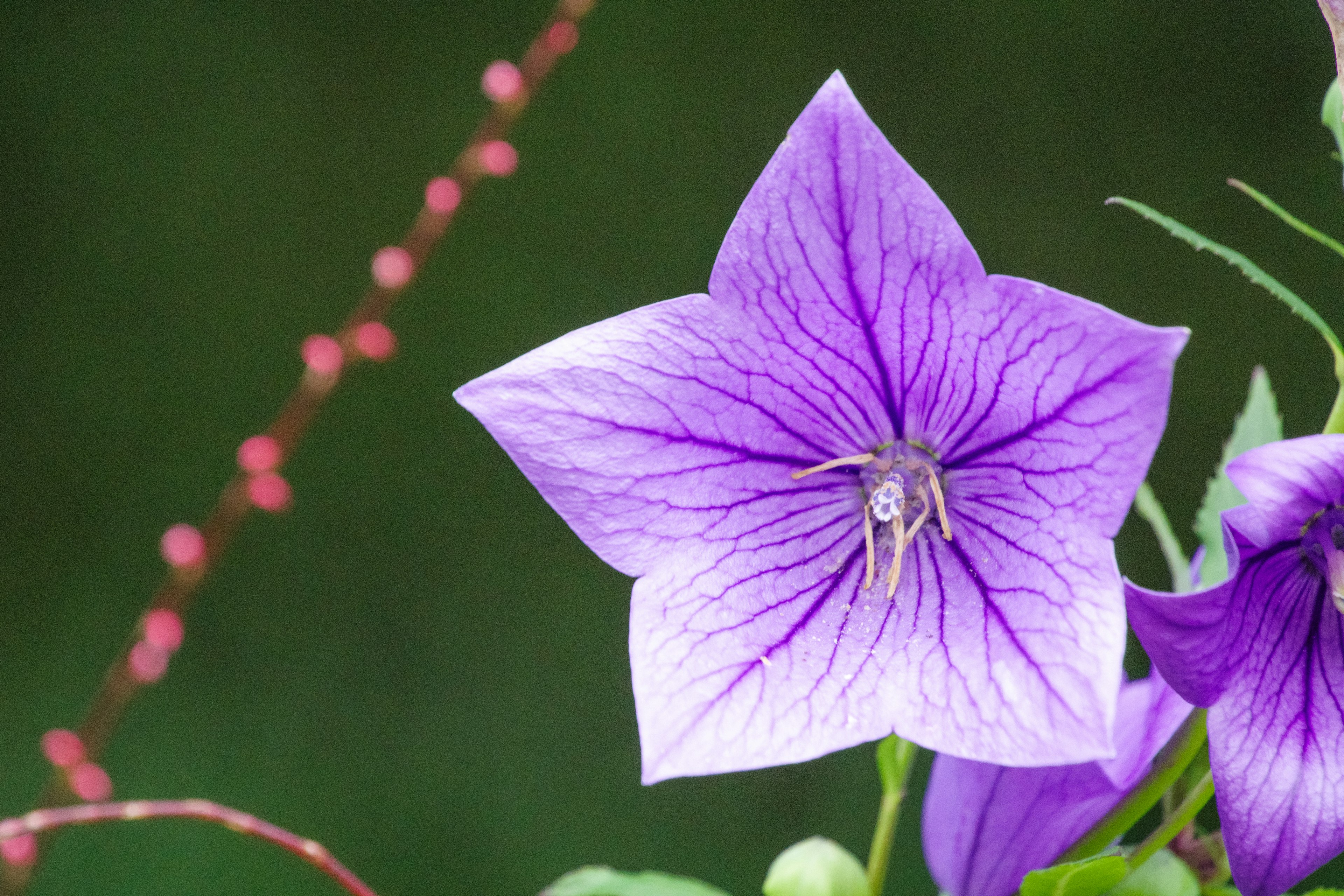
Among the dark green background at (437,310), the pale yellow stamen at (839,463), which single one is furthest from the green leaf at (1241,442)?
the dark green background at (437,310)

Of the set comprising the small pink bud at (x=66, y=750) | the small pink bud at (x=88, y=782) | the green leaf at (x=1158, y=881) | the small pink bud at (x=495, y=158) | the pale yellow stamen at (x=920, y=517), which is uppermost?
the small pink bud at (x=495, y=158)

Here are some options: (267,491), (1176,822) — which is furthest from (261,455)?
(1176,822)

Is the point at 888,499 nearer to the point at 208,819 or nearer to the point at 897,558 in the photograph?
the point at 897,558

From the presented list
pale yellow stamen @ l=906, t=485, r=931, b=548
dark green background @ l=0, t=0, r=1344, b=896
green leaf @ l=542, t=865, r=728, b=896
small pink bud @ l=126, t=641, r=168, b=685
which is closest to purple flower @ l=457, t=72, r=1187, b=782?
pale yellow stamen @ l=906, t=485, r=931, b=548

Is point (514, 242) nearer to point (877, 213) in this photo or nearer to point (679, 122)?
point (679, 122)

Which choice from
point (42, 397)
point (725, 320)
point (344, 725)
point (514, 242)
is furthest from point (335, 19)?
point (725, 320)

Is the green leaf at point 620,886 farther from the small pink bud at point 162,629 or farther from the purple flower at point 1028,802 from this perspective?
the small pink bud at point 162,629
